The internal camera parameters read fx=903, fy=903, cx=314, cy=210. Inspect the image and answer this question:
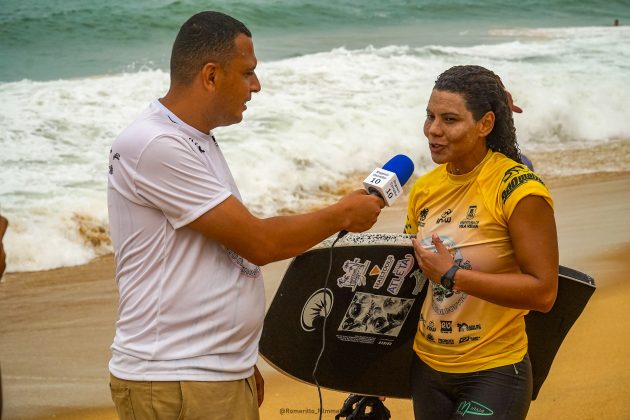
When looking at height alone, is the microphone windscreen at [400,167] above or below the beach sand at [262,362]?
above

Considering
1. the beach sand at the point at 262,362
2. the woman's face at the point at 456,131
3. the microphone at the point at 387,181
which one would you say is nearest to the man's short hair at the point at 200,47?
the microphone at the point at 387,181

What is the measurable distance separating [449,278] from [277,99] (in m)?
10.9

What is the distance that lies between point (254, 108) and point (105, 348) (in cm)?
755

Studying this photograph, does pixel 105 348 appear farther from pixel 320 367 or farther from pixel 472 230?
pixel 472 230

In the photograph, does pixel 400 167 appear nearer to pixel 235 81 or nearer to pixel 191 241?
pixel 235 81

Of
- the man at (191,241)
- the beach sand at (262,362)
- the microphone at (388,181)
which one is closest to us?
the man at (191,241)

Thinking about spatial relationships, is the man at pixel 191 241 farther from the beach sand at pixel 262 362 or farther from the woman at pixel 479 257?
the beach sand at pixel 262 362

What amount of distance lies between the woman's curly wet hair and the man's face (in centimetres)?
75

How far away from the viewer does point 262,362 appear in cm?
550

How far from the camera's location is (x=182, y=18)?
23984 millimetres

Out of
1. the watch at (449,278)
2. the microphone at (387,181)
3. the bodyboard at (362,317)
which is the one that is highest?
the microphone at (387,181)

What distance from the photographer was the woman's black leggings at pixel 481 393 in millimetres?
3068

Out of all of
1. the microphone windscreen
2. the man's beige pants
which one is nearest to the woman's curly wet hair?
the microphone windscreen

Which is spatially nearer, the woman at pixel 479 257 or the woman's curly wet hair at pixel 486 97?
the woman at pixel 479 257
